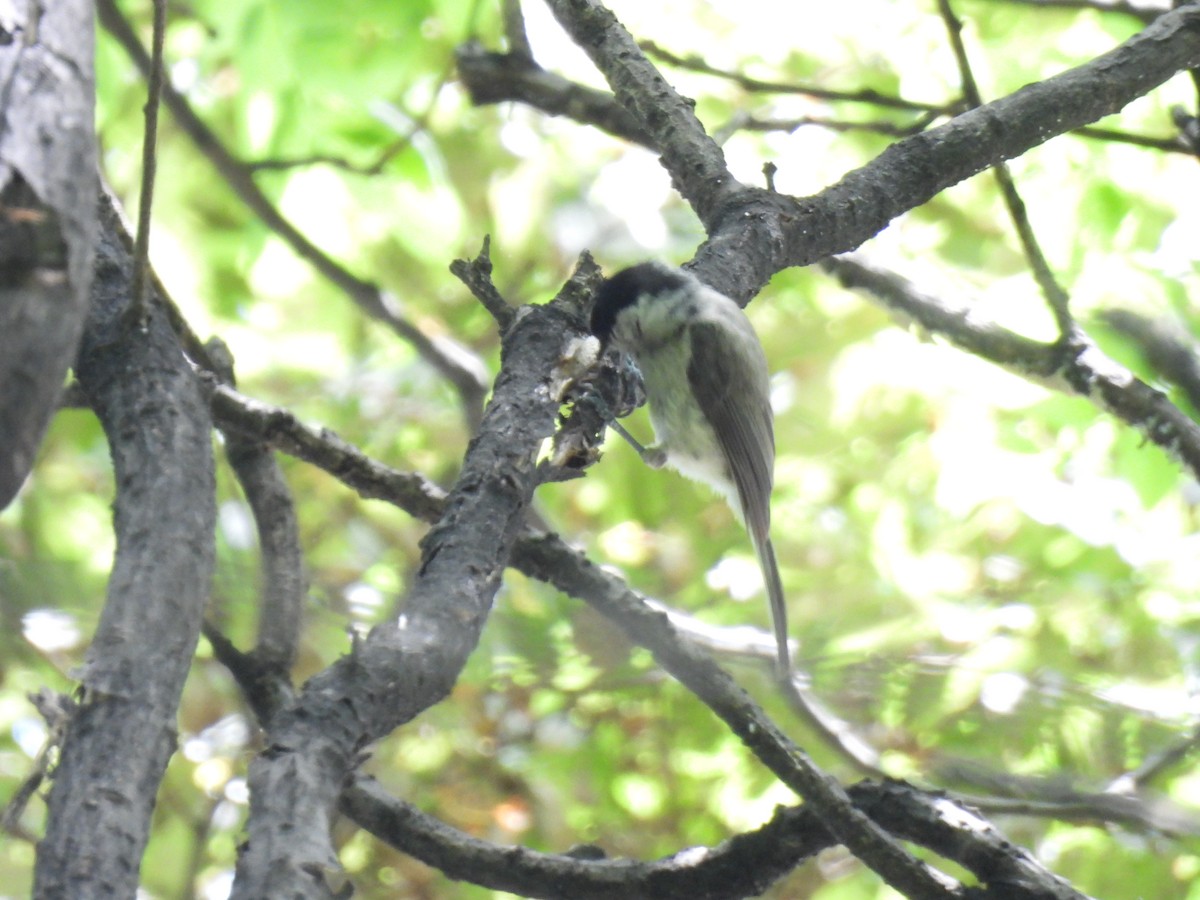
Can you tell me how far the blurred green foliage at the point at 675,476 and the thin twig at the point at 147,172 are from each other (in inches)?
48.0

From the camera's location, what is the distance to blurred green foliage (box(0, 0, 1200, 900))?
3232 mm

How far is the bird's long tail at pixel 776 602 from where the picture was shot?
2717 millimetres

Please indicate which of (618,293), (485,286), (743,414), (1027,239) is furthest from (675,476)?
(485,286)

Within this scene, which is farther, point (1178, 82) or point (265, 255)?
point (265, 255)

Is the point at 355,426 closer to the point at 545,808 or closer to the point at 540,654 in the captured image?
the point at 545,808

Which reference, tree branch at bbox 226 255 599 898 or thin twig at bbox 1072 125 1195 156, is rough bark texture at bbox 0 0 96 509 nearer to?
tree branch at bbox 226 255 599 898

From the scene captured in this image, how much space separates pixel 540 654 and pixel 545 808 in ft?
6.05

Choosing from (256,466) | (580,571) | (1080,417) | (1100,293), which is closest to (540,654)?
(580,571)

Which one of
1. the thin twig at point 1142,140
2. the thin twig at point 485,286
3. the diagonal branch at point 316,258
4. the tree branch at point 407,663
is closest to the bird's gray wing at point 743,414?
the diagonal branch at point 316,258

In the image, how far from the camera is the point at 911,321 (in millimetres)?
3000

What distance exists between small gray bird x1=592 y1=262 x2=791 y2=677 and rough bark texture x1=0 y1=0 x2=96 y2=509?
2.15 meters

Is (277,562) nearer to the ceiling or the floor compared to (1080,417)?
nearer to the floor

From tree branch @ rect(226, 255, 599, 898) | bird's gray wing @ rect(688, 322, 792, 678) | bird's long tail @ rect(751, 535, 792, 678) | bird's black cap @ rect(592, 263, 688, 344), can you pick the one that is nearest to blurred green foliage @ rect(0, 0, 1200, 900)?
bird's long tail @ rect(751, 535, 792, 678)

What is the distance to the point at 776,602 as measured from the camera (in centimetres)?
309
